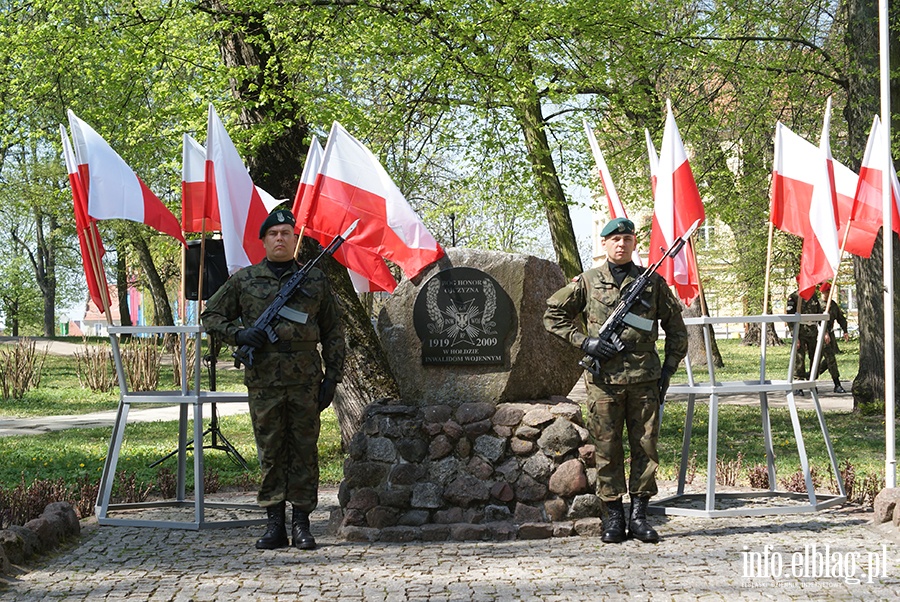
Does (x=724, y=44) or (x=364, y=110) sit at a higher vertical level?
(x=724, y=44)

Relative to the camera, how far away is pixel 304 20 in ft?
42.5

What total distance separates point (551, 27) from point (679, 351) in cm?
876

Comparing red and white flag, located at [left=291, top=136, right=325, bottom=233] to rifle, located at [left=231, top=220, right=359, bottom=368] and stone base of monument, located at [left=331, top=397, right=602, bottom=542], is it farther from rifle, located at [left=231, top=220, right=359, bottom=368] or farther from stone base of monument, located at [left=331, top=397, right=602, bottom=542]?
stone base of monument, located at [left=331, top=397, right=602, bottom=542]

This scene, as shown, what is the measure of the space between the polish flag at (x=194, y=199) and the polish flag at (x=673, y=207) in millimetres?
3296

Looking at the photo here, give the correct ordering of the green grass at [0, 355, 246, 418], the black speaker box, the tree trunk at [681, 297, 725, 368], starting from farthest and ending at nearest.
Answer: the tree trunk at [681, 297, 725, 368]
the green grass at [0, 355, 246, 418]
the black speaker box

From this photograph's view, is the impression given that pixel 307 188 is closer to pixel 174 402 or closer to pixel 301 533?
pixel 174 402

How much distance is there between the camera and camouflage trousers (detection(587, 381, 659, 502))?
7012mm

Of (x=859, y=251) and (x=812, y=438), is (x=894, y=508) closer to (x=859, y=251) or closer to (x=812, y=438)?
(x=859, y=251)

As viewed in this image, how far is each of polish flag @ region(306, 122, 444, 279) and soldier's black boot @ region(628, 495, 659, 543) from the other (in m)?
2.20

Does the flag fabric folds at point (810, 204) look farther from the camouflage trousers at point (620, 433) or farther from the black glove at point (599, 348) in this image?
the black glove at point (599, 348)

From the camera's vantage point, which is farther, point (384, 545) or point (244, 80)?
point (244, 80)

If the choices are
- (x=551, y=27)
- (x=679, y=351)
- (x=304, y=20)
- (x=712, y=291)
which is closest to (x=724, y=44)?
(x=551, y=27)

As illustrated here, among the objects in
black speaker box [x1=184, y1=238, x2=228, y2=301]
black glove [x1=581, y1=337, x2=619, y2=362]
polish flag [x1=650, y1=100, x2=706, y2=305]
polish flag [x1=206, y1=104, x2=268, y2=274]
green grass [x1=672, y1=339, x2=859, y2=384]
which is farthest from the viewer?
green grass [x1=672, y1=339, x2=859, y2=384]

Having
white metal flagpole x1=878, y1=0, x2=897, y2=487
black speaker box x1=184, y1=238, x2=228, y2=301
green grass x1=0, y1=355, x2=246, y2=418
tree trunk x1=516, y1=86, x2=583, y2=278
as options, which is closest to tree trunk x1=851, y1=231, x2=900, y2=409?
tree trunk x1=516, y1=86, x2=583, y2=278
